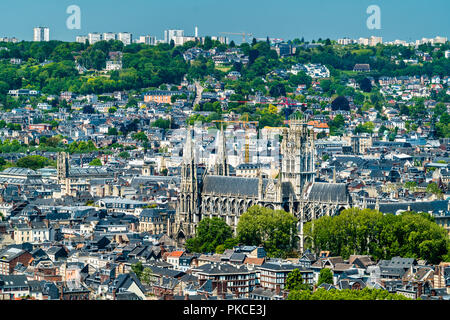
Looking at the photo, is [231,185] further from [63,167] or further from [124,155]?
[124,155]

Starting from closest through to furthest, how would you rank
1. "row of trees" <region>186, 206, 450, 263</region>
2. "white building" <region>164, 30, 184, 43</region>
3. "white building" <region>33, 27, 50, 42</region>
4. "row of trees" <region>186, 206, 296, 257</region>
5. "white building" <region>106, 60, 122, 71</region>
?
1. "row of trees" <region>186, 206, 450, 263</region>
2. "row of trees" <region>186, 206, 296, 257</region>
3. "white building" <region>33, 27, 50, 42</region>
4. "white building" <region>106, 60, 122, 71</region>
5. "white building" <region>164, 30, 184, 43</region>

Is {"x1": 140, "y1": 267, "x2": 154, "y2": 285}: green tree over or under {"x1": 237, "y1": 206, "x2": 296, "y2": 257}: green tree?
under

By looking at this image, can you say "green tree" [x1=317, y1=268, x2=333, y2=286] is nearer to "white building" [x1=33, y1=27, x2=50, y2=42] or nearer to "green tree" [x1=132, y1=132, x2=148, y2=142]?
"green tree" [x1=132, y1=132, x2=148, y2=142]

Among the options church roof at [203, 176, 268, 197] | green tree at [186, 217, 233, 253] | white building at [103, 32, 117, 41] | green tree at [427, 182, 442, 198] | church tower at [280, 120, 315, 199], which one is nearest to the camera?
green tree at [186, 217, 233, 253]

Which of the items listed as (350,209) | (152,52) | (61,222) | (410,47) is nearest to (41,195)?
(61,222)

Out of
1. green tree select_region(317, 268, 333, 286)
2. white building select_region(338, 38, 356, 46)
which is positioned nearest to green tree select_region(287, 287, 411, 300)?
green tree select_region(317, 268, 333, 286)

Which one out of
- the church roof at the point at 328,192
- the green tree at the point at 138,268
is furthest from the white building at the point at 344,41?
the green tree at the point at 138,268

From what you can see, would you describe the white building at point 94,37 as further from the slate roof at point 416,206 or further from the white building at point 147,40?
the slate roof at point 416,206
